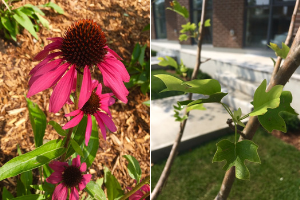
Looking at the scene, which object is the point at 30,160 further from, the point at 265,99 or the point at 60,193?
the point at 265,99

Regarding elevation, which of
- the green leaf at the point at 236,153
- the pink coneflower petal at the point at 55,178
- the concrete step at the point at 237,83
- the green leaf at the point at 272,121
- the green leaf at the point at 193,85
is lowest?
the concrete step at the point at 237,83

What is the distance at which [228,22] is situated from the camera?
20.5ft

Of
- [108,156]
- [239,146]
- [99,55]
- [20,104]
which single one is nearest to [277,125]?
[239,146]

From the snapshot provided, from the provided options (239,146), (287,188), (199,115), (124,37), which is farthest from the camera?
(199,115)

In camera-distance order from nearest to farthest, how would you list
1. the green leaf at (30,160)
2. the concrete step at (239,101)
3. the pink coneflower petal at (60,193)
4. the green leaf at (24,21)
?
the green leaf at (30,160)
the pink coneflower petal at (60,193)
the green leaf at (24,21)
the concrete step at (239,101)

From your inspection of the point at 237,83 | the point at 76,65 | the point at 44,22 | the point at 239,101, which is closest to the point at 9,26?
the point at 44,22

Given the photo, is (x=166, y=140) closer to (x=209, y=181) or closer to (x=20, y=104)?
(x=209, y=181)

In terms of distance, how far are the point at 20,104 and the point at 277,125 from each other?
1.56m

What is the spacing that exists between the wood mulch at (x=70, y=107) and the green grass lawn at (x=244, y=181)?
1.88ft

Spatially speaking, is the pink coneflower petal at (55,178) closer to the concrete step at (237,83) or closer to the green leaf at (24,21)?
the green leaf at (24,21)

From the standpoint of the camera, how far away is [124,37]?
83.1 inches

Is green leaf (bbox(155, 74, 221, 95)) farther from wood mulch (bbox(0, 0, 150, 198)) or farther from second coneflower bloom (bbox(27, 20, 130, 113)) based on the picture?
wood mulch (bbox(0, 0, 150, 198))

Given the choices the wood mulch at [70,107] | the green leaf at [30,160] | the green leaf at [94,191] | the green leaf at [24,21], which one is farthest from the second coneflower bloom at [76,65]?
the green leaf at [24,21]

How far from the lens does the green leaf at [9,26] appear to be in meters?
1.74
